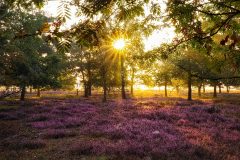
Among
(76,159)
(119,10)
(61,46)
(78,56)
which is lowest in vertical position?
(76,159)

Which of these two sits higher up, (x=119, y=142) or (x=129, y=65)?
(x=129, y=65)

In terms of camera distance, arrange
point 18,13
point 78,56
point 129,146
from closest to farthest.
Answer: point 129,146
point 18,13
point 78,56

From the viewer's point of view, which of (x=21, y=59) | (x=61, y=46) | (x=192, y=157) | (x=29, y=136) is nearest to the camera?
(x=61, y=46)

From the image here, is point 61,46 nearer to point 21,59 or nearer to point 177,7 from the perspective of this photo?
point 177,7

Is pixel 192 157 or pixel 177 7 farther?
pixel 192 157

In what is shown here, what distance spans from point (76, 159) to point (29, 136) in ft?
15.5

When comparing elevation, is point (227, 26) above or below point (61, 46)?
above

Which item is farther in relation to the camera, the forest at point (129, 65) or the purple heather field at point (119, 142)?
the purple heather field at point (119, 142)

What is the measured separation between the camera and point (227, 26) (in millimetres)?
3631

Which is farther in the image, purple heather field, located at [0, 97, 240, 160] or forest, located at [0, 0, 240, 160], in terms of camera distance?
purple heather field, located at [0, 97, 240, 160]

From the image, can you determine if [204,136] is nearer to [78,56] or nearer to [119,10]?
[119,10]

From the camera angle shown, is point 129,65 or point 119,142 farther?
point 129,65

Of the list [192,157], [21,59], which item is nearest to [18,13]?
[21,59]

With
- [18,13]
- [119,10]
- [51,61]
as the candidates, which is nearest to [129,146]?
[119,10]
